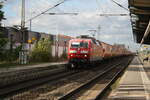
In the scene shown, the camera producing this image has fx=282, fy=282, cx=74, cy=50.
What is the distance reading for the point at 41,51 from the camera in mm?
37281

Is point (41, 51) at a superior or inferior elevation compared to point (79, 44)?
inferior

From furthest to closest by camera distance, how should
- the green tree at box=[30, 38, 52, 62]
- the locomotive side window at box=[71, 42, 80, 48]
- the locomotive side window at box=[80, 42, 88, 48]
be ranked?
1. the green tree at box=[30, 38, 52, 62]
2. the locomotive side window at box=[71, 42, 80, 48]
3. the locomotive side window at box=[80, 42, 88, 48]

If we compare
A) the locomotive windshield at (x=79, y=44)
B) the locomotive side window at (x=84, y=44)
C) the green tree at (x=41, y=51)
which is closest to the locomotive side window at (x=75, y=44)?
the locomotive windshield at (x=79, y=44)

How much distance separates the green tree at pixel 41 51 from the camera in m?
37.3

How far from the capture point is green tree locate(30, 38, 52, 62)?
37312 mm

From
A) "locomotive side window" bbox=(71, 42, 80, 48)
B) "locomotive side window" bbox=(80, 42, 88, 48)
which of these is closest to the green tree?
"locomotive side window" bbox=(71, 42, 80, 48)

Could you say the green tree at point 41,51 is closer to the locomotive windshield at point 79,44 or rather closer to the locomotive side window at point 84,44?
the locomotive windshield at point 79,44

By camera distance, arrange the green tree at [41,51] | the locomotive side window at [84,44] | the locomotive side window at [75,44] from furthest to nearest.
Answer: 1. the green tree at [41,51]
2. the locomotive side window at [75,44]
3. the locomotive side window at [84,44]

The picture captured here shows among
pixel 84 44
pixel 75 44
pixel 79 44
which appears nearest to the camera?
pixel 84 44

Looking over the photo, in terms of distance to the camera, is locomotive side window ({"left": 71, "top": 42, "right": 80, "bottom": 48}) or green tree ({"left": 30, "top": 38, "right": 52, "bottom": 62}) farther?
green tree ({"left": 30, "top": 38, "right": 52, "bottom": 62})

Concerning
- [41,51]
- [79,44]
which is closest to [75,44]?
[79,44]

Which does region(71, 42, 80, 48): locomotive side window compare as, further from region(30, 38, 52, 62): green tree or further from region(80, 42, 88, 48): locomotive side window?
region(30, 38, 52, 62): green tree

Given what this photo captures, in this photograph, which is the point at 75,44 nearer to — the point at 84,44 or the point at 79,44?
the point at 79,44

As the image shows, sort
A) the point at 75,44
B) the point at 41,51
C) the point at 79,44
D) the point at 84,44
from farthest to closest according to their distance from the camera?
the point at 41,51
the point at 75,44
the point at 79,44
the point at 84,44
